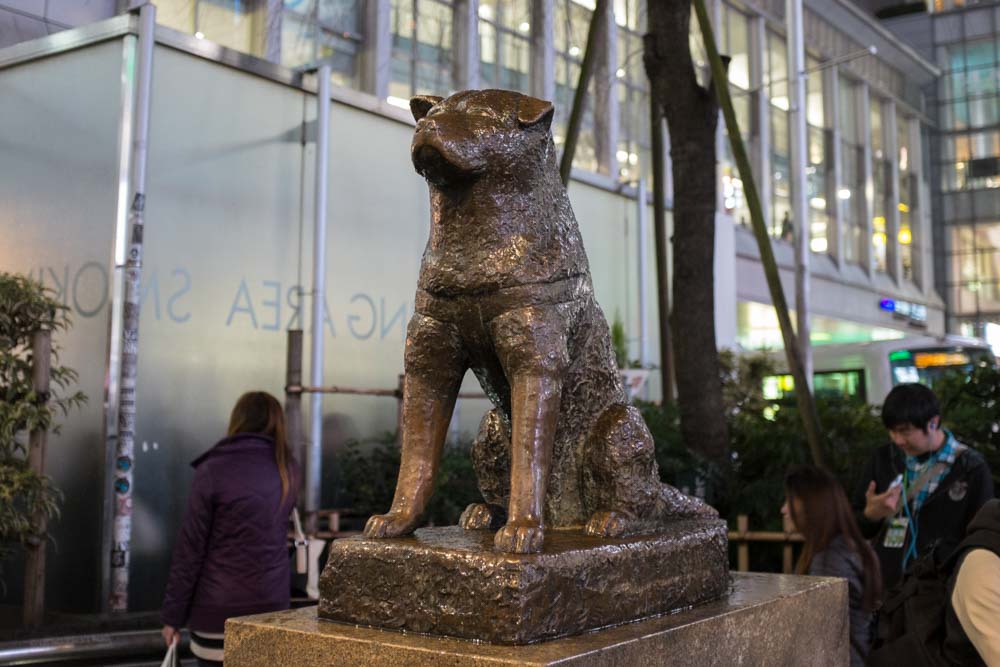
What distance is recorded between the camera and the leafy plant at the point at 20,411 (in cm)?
541

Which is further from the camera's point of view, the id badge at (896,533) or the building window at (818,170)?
the building window at (818,170)

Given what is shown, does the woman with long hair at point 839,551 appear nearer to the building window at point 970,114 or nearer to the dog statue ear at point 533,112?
the dog statue ear at point 533,112

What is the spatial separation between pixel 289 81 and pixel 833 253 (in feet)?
74.1

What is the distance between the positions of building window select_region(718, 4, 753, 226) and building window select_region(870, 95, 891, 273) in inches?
349

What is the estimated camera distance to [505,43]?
12086 millimetres

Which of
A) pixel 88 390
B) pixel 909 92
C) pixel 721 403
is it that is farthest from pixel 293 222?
pixel 909 92

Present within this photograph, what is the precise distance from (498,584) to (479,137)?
0.89 metres

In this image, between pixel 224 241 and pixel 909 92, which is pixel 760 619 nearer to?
pixel 224 241

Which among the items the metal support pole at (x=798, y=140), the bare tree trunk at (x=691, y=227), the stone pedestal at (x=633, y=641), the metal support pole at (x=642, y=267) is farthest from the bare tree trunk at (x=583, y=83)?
the metal support pole at (x=642, y=267)

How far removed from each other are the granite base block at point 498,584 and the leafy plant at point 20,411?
404 centimetres

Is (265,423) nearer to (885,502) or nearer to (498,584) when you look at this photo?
(498,584)

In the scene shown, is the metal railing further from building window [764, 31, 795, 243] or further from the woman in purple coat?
building window [764, 31, 795, 243]

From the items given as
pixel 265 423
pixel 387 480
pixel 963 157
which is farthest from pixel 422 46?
pixel 963 157

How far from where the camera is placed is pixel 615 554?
6.59ft
